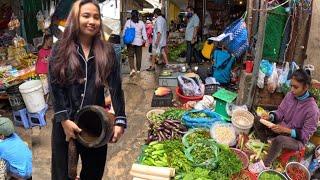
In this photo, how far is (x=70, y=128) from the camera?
2941 millimetres

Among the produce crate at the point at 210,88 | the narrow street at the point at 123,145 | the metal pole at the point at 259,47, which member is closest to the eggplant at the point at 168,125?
the narrow street at the point at 123,145

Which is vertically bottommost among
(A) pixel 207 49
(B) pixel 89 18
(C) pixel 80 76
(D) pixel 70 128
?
(A) pixel 207 49

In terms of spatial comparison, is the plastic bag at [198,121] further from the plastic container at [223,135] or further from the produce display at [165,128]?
the plastic container at [223,135]

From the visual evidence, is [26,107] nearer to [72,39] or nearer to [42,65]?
[42,65]

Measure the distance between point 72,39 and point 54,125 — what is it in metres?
0.78

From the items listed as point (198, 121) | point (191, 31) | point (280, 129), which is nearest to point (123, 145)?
point (198, 121)

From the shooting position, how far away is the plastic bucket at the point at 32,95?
23.4 feet

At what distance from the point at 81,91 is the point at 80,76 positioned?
0.14m

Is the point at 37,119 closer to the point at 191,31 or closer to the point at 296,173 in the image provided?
the point at 296,173

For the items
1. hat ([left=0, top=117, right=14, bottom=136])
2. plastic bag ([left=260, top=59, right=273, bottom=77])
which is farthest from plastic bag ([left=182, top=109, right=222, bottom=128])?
hat ([left=0, top=117, right=14, bottom=136])

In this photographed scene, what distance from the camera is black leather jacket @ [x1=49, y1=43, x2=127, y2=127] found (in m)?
2.98

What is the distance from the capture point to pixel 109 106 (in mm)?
3494

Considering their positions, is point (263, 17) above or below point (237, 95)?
above

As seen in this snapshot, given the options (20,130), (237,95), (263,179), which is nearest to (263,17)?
(237,95)
